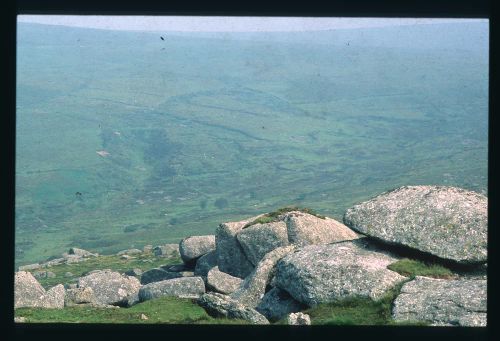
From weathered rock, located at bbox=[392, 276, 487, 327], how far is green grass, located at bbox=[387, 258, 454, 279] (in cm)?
191

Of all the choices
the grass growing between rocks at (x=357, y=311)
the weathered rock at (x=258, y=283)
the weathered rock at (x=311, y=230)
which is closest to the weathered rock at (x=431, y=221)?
the grass growing between rocks at (x=357, y=311)

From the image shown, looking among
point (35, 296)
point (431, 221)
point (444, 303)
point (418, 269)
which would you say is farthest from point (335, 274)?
point (35, 296)

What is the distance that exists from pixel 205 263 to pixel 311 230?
13924 millimetres

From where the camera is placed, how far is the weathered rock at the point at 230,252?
164 feet

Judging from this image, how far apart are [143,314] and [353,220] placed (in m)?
11.6

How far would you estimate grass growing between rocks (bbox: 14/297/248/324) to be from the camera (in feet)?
107

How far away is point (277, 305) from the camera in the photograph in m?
33.4

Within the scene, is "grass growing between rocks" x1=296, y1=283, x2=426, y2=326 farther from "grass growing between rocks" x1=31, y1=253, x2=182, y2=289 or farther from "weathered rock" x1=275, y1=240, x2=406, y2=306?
"grass growing between rocks" x1=31, y1=253, x2=182, y2=289

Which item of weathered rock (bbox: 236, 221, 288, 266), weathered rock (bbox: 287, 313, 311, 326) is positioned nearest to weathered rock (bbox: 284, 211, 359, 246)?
weathered rock (bbox: 236, 221, 288, 266)

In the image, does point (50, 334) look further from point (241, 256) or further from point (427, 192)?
point (241, 256)

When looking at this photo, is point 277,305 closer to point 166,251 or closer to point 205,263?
point 205,263

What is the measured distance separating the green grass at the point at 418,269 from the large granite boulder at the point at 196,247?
29610 millimetres
